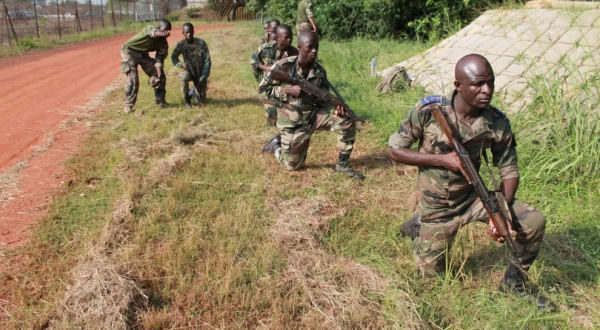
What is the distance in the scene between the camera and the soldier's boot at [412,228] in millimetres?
3643

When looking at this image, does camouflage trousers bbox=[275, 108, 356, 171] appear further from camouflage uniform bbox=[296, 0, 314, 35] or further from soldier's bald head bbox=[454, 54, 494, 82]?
camouflage uniform bbox=[296, 0, 314, 35]

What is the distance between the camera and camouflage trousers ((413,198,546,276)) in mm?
2783

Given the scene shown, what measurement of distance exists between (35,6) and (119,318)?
18.3m

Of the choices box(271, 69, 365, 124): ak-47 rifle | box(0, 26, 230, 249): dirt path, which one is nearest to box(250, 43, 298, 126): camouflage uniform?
box(271, 69, 365, 124): ak-47 rifle

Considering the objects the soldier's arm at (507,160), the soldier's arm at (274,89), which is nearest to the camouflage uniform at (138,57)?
the soldier's arm at (274,89)

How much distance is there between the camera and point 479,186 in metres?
2.71

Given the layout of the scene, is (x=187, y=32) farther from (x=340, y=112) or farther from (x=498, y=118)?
(x=498, y=118)

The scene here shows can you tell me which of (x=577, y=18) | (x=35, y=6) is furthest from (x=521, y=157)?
(x=35, y=6)

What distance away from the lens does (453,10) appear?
12.1 meters

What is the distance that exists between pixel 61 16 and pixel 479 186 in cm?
2203

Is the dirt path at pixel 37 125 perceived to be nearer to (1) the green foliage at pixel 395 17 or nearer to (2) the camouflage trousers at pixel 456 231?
(2) the camouflage trousers at pixel 456 231

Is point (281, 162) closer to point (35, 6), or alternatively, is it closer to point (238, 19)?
point (35, 6)

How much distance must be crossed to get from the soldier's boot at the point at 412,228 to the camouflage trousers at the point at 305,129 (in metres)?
1.59

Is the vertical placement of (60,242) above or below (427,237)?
below
